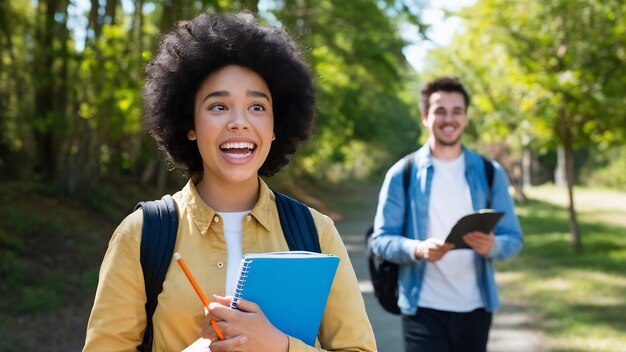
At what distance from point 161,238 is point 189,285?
0.52 ft

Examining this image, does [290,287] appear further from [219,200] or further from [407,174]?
[407,174]

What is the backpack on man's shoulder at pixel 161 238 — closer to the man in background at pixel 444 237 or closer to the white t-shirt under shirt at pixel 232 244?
the white t-shirt under shirt at pixel 232 244

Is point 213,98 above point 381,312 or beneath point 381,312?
above

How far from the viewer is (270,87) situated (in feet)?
8.29

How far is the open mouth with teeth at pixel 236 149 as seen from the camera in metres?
2.37

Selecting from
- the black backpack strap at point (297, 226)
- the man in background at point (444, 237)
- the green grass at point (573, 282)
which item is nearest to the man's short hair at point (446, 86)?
the man in background at point (444, 237)

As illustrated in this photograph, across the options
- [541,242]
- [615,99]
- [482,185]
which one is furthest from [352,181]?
[482,185]

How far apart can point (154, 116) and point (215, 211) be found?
44 centimetres

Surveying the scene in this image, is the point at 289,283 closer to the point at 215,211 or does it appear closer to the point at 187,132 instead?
the point at 215,211

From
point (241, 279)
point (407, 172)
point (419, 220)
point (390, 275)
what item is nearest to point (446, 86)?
point (407, 172)

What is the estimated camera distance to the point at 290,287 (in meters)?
2.15

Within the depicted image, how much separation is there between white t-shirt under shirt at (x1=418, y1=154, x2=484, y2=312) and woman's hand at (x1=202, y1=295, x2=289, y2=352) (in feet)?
8.81

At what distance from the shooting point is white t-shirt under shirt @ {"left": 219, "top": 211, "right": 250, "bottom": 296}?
2.31m

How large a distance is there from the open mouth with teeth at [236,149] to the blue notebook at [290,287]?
1.23 feet
